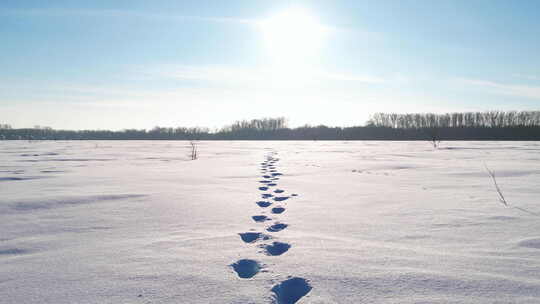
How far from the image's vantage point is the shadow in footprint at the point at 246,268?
1.16 metres

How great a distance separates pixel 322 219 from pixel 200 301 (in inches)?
45.3

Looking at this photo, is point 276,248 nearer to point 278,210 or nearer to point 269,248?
point 269,248

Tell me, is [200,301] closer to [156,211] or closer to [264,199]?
[156,211]

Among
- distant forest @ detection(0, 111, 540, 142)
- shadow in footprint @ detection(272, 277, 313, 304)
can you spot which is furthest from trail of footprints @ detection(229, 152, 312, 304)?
distant forest @ detection(0, 111, 540, 142)

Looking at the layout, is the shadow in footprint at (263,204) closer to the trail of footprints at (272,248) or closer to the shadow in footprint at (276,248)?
the trail of footprints at (272,248)

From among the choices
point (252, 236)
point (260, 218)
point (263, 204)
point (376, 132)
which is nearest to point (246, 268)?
point (252, 236)

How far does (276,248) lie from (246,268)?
0.84 ft

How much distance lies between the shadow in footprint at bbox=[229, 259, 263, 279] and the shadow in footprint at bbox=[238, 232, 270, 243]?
27 centimetres

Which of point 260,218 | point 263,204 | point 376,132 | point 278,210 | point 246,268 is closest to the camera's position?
point 246,268

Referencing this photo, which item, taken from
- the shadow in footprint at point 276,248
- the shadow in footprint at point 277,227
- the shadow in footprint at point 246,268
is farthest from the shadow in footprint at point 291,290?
the shadow in footprint at point 277,227

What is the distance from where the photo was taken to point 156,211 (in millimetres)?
2109

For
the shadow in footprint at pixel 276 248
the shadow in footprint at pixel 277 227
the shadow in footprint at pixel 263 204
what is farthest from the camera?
the shadow in footprint at pixel 263 204

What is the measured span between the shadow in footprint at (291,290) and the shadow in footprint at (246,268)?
146 millimetres

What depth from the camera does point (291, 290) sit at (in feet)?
3.45
